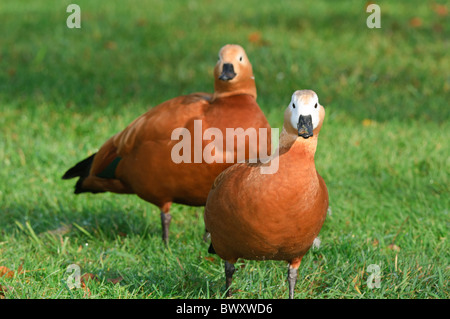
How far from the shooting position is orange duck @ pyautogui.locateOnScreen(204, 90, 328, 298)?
9.48 feet

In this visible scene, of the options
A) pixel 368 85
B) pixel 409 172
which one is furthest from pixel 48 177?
pixel 368 85

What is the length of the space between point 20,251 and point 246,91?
5.46 ft

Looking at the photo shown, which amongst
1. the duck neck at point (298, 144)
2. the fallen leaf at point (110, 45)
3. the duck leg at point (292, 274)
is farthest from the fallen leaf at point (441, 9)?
the duck neck at point (298, 144)

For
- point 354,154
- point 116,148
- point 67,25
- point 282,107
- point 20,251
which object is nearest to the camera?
point 20,251

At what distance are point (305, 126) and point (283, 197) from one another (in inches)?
13.1

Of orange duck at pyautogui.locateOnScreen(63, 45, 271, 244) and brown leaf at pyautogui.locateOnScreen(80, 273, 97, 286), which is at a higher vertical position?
orange duck at pyautogui.locateOnScreen(63, 45, 271, 244)

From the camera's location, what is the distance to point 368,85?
7.45m

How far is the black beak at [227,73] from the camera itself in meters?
3.97

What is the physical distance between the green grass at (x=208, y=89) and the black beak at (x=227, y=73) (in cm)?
103
